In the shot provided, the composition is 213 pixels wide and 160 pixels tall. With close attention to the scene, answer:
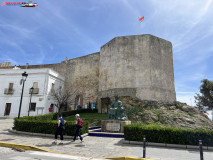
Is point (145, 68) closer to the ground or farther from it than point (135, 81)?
farther from it

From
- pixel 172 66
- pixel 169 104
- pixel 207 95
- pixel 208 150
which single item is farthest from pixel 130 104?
pixel 207 95

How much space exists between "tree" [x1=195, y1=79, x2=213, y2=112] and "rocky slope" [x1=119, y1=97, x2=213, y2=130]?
1179 centimetres

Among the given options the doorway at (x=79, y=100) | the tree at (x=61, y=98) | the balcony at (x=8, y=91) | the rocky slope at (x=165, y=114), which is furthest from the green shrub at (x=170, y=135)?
the balcony at (x=8, y=91)

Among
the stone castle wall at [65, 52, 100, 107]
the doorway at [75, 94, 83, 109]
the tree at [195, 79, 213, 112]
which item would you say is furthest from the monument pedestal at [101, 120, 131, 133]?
the tree at [195, 79, 213, 112]

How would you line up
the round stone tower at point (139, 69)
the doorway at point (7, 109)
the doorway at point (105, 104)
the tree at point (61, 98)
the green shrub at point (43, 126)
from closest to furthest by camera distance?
the green shrub at point (43, 126), the tree at point (61, 98), the round stone tower at point (139, 69), the doorway at point (7, 109), the doorway at point (105, 104)

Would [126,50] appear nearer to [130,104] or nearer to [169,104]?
[130,104]

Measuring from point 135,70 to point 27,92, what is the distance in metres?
16.2

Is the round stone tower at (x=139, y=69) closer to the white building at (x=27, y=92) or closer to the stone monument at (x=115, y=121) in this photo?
the white building at (x=27, y=92)

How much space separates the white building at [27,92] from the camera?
66.7 feet

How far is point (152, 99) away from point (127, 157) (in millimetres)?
15102

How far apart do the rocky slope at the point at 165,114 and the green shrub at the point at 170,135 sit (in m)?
7.98

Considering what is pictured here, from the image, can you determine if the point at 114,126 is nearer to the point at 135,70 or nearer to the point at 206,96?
the point at 135,70

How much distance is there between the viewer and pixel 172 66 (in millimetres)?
22906

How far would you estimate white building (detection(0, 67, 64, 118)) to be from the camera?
20.3 meters
